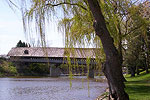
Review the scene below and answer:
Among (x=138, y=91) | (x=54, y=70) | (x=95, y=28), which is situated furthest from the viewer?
(x=54, y=70)

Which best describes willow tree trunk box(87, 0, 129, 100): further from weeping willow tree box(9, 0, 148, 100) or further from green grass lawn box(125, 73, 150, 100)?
green grass lawn box(125, 73, 150, 100)

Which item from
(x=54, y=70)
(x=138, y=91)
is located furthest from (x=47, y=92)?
(x=54, y=70)

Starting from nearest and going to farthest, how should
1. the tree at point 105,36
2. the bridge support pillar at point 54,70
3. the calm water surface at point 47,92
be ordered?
the tree at point 105,36 < the calm water surface at point 47,92 < the bridge support pillar at point 54,70

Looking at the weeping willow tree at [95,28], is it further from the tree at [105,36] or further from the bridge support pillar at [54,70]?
the bridge support pillar at [54,70]

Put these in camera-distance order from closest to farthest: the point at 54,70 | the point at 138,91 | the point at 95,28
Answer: the point at 95,28, the point at 138,91, the point at 54,70

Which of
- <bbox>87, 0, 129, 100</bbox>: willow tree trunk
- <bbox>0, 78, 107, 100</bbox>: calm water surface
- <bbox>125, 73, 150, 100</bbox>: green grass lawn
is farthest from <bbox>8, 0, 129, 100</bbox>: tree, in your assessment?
<bbox>0, 78, 107, 100</bbox>: calm water surface

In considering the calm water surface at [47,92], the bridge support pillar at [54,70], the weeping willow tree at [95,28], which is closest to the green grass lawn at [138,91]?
the calm water surface at [47,92]

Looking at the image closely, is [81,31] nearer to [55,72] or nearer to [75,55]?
[75,55]

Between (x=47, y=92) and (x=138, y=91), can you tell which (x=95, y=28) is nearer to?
(x=138, y=91)

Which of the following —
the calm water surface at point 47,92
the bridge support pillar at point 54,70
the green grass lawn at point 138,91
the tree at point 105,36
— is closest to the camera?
the tree at point 105,36

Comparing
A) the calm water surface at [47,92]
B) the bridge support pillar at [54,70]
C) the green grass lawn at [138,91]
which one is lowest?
the calm water surface at [47,92]

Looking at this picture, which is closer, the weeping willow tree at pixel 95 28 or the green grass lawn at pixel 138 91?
Result: the weeping willow tree at pixel 95 28

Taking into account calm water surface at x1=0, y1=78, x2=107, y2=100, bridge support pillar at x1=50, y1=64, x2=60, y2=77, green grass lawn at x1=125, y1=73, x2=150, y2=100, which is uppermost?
bridge support pillar at x1=50, y1=64, x2=60, y2=77

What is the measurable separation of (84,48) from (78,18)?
0.71 m
